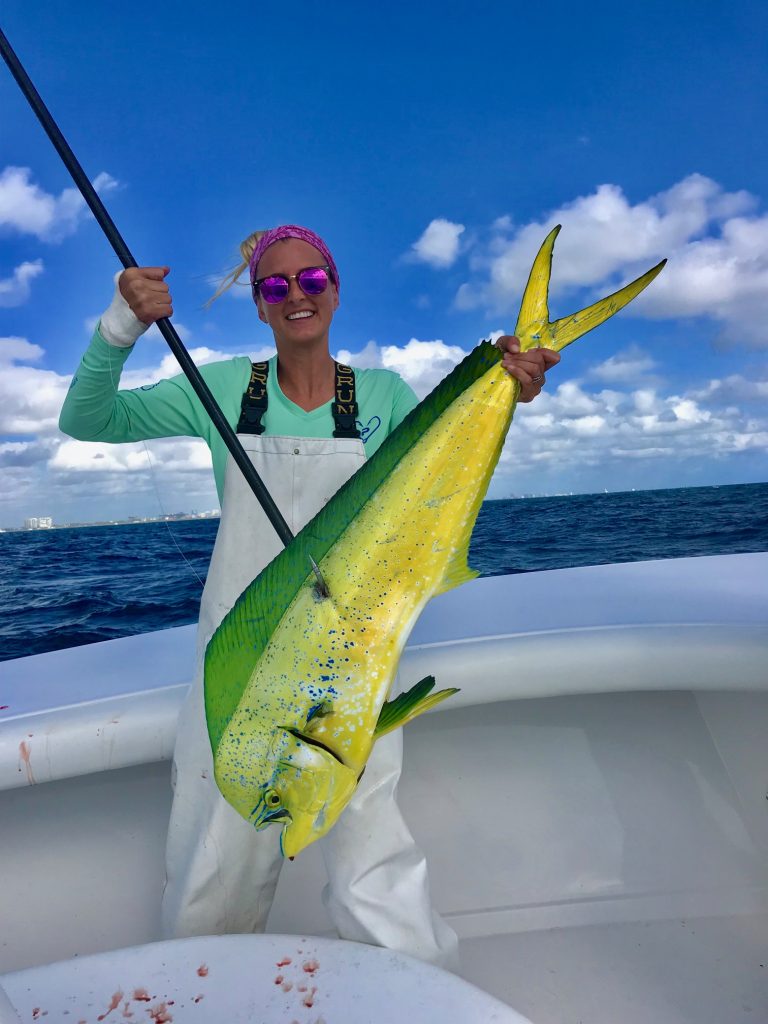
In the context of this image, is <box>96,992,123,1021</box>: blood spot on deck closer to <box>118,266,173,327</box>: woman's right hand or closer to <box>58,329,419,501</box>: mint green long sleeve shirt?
<box>58,329,419,501</box>: mint green long sleeve shirt

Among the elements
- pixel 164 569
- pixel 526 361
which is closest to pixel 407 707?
pixel 526 361

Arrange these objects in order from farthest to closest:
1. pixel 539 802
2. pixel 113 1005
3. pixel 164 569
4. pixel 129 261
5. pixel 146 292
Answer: pixel 164 569 < pixel 539 802 < pixel 129 261 < pixel 146 292 < pixel 113 1005

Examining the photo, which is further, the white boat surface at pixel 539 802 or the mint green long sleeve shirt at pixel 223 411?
the white boat surface at pixel 539 802

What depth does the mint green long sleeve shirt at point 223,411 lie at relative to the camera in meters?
2.19

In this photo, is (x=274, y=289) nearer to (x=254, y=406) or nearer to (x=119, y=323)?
(x=254, y=406)

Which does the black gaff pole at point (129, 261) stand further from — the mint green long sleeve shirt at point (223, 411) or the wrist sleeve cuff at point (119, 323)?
the mint green long sleeve shirt at point (223, 411)

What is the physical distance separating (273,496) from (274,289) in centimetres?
65

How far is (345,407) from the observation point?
7.40 ft

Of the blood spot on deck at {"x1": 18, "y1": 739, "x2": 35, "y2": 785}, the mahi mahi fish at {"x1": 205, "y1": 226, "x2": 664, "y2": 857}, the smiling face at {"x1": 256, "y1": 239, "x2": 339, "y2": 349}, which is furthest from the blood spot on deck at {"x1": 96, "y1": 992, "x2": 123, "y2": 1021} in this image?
the smiling face at {"x1": 256, "y1": 239, "x2": 339, "y2": 349}

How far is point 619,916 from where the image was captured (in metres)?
2.70

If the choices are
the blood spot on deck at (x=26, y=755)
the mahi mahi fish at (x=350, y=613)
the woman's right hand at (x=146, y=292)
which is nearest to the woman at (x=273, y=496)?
the woman's right hand at (x=146, y=292)

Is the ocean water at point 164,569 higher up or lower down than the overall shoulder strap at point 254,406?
lower down

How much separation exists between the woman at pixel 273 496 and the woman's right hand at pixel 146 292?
0.10 metres

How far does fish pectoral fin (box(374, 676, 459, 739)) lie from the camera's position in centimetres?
127
